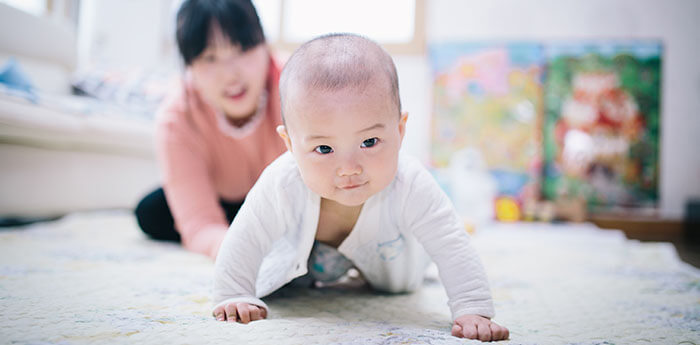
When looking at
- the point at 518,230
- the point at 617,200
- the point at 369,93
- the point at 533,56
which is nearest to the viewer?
the point at 369,93

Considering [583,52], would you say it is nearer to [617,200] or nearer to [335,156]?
[617,200]

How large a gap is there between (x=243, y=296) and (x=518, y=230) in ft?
6.11

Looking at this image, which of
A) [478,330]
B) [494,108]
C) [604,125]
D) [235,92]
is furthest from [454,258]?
[604,125]

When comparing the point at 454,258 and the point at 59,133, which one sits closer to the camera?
the point at 454,258

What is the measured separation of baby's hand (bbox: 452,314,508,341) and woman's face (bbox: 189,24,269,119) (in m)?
0.72

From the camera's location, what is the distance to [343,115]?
561 millimetres

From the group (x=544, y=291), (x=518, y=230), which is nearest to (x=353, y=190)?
(x=544, y=291)

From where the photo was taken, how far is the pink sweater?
110 centimetres

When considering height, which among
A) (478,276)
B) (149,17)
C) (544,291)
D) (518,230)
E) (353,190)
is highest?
(149,17)

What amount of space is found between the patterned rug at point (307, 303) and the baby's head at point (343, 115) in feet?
0.63

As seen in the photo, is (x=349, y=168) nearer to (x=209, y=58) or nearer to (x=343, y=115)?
(x=343, y=115)

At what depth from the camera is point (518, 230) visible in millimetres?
2219

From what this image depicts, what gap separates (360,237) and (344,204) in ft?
0.32

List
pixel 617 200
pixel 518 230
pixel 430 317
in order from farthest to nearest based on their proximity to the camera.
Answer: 1. pixel 617 200
2. pixel 518 230
3. pixel 430 317
